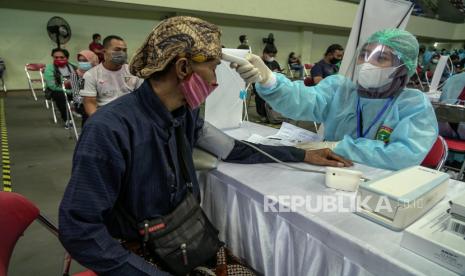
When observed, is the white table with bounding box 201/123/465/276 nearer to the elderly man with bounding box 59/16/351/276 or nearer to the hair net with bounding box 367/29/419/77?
the elderly man with bounding box 59/16/351/276

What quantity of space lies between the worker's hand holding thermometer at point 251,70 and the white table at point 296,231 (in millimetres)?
375

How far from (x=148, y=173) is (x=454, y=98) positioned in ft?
10.5

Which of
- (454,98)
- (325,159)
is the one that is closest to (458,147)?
(454,98)

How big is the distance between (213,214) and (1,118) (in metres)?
5.29

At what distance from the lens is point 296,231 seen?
85 cm

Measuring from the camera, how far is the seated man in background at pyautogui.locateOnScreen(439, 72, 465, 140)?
8.50 feet

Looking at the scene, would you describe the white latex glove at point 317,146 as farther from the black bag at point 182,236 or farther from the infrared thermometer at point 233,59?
the black bag at point 182,236

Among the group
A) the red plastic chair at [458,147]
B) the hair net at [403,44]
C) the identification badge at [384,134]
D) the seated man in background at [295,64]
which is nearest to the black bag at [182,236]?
the identification badge at [384,134]

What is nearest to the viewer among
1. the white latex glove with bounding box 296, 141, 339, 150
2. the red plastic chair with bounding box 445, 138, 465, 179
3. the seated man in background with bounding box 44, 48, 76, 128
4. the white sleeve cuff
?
the white latex glove with bounding box 296, 141, 339, 150

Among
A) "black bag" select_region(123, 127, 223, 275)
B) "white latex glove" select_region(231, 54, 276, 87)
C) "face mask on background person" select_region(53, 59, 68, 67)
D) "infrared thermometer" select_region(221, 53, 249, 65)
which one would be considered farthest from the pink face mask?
"face mask on background person" select_region(53, 59, 68, 67)

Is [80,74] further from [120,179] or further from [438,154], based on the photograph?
[438,154]

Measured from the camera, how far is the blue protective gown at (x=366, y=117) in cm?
116

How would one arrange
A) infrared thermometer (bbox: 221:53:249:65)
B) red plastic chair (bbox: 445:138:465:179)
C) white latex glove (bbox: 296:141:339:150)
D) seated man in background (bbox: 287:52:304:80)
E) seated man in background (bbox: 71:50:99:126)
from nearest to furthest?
1. infrared thermometer (bbox: 221:53:249:65)
2. white latex glove (bbox: 296:141:339:150)
3. red plastic chair (bbox: 445:138:465:179)
4. seated man in background (bbox: 71:50:99:126)
5. seated man in background (bbox: 287:52:304:80)

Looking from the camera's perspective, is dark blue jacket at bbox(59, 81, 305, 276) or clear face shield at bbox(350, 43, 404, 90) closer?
dark blue jacket at bbox(59, 81, 305, 276)
